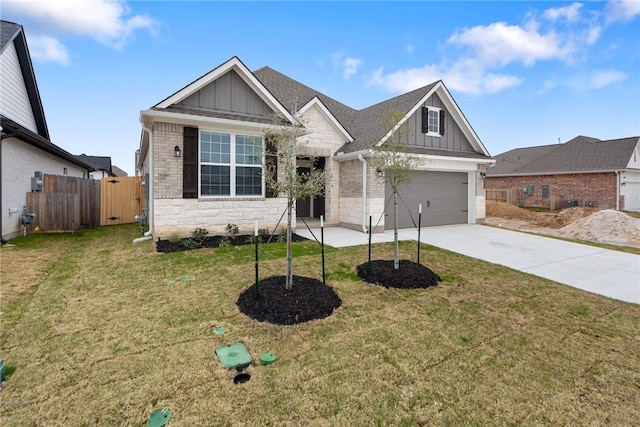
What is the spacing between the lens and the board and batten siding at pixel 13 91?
35.4ft

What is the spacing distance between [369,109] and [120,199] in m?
12.7

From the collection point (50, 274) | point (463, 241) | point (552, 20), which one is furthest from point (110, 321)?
point (552, 20)

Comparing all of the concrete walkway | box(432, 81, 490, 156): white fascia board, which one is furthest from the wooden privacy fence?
box(432, 81, 490, 156): white fascia board

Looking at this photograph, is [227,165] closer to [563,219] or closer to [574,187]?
[563,219]

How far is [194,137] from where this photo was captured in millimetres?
8773

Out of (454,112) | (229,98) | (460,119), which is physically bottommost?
(229,98)

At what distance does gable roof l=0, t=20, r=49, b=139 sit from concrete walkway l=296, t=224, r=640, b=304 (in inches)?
515

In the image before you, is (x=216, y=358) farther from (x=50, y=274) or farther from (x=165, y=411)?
(x=50, y=274)

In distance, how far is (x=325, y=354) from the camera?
3.23 meters

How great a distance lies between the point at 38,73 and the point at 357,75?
51.4 feet

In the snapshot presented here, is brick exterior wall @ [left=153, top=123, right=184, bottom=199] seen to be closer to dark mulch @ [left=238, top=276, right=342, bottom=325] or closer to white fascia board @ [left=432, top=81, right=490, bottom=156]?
dark mulch @ [left=238, top=276, right=342, bottom=325]

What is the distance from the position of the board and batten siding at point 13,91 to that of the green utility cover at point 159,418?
13607 mm

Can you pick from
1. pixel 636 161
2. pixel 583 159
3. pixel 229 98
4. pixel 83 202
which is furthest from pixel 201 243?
pixel 636 161

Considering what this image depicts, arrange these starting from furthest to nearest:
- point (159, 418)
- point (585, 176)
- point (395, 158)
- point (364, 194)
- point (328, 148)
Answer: point (585, 176), point (328, 148), point (364, 194), point (395, 158), point (159, 418)
